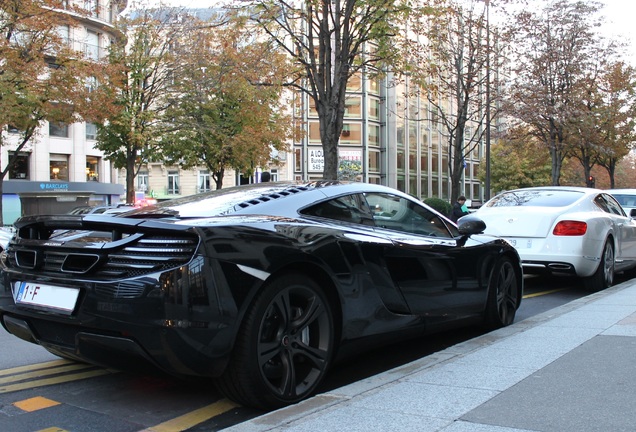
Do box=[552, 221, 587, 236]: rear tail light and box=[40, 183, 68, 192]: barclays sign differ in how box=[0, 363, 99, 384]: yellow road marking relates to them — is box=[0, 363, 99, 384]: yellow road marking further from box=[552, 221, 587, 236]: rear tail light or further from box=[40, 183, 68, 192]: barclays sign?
box=[40, 183, 68, 192]: barclays sign

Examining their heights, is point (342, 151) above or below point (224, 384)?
above

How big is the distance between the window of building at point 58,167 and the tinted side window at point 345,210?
40562mm

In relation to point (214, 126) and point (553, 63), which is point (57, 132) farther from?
point (553, 63)

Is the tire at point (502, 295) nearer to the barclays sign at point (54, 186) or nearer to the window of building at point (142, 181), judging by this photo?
the barclays sign at point (54, 186)

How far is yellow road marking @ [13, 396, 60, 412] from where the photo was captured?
3654 millimetres

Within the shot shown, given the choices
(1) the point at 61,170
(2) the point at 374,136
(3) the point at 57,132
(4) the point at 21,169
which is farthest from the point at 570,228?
(2) the point at 374,136

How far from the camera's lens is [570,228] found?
8.16 metres

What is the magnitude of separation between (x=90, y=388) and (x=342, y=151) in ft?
181

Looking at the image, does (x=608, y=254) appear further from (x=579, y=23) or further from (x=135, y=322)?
(x=579, y=23)

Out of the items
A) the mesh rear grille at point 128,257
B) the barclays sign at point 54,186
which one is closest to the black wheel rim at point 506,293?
the mesh rear grille at point 128,257

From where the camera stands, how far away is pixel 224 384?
3.39 meters

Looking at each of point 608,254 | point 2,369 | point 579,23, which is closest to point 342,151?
point 579,23

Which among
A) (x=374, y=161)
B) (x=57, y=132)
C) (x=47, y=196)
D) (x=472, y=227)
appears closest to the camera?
(x=472, y=227)

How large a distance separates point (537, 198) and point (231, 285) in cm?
683
